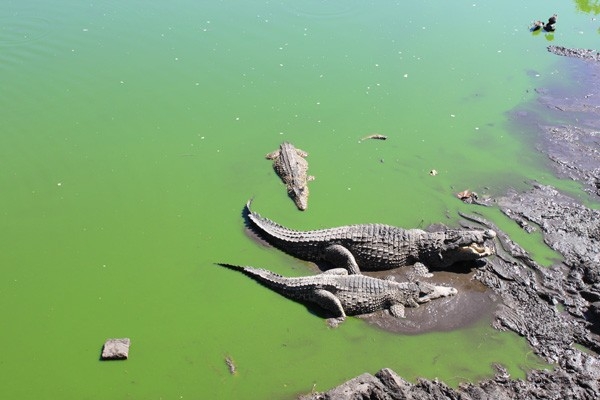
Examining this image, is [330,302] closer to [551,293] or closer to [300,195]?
[300,195]

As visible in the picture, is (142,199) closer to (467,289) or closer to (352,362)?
A: (352,362)

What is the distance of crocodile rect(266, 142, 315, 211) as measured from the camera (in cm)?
816

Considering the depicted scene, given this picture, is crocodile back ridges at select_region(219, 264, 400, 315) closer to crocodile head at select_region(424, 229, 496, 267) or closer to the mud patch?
the mud patch

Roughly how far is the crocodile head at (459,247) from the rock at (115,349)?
13.4 ft

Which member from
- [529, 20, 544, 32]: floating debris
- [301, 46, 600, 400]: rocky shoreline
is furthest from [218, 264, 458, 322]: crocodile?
[529, 20, 544, 32]: floating debris

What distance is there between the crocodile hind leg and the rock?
2729 millimetres

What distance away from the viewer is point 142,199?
8039 millimetres

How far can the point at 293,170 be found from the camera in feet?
27.5

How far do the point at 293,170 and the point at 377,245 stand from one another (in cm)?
199

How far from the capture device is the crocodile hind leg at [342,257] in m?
7.01

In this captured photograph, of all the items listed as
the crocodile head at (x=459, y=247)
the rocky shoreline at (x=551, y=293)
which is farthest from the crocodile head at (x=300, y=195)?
the rocky shoreline at (x=551, y=293)

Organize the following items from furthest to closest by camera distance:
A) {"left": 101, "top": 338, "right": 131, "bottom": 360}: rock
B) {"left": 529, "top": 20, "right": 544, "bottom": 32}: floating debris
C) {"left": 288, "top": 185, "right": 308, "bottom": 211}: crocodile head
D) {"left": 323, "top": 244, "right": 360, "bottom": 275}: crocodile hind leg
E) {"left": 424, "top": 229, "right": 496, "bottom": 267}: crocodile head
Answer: {"left": 529, "top": 20, "right": 544, "bottom": 32}: floating debris
{"left": 288, "top": 185, "right": 308, "bottom": 211}: crocodile head
{"left": 424, "top": 229, "right": 496, "bottom": 267}: crocodile head
{"left": 323, "top": 244, "right": 360, "bottom": 275}: crocodile hind leg
{"left": 101, "top": 338, "right": 131, "bottom": 360}: rock

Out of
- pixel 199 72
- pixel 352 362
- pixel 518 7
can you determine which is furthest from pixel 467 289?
pixel 518 7

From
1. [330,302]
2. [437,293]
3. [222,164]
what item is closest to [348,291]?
[330,302]
